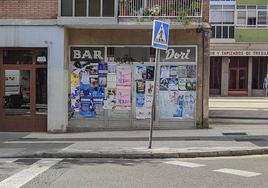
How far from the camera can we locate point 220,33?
43719 mm

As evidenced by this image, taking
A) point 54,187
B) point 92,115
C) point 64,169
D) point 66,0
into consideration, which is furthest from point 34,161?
point 66,0

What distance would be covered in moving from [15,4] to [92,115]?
14.5 ft

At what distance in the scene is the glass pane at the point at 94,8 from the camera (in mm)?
17516

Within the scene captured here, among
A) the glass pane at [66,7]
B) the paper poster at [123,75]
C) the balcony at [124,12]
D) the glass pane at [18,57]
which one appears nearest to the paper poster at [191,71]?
the balcony at [124,12]

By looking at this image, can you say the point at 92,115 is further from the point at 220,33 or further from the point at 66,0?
the point at 220,33

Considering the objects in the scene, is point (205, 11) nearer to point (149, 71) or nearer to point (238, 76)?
point (149, 71)

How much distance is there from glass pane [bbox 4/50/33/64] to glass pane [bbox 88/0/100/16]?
2388 millimetres

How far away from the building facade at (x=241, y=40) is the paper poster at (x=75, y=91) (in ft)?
87.6

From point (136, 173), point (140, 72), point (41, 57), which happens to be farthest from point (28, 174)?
point (140, 72)

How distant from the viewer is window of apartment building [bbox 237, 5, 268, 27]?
43562mm

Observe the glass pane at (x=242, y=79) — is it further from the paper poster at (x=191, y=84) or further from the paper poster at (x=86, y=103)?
the paper poster at (x=86, y=103)

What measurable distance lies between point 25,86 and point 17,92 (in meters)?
0.37

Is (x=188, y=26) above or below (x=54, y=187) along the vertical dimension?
above

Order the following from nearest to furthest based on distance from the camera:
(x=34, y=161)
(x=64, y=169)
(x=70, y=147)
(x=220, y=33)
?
(x=64, y=169) < (x=34, y=161) < (x=70, y=147) < (x=220, y=33)
